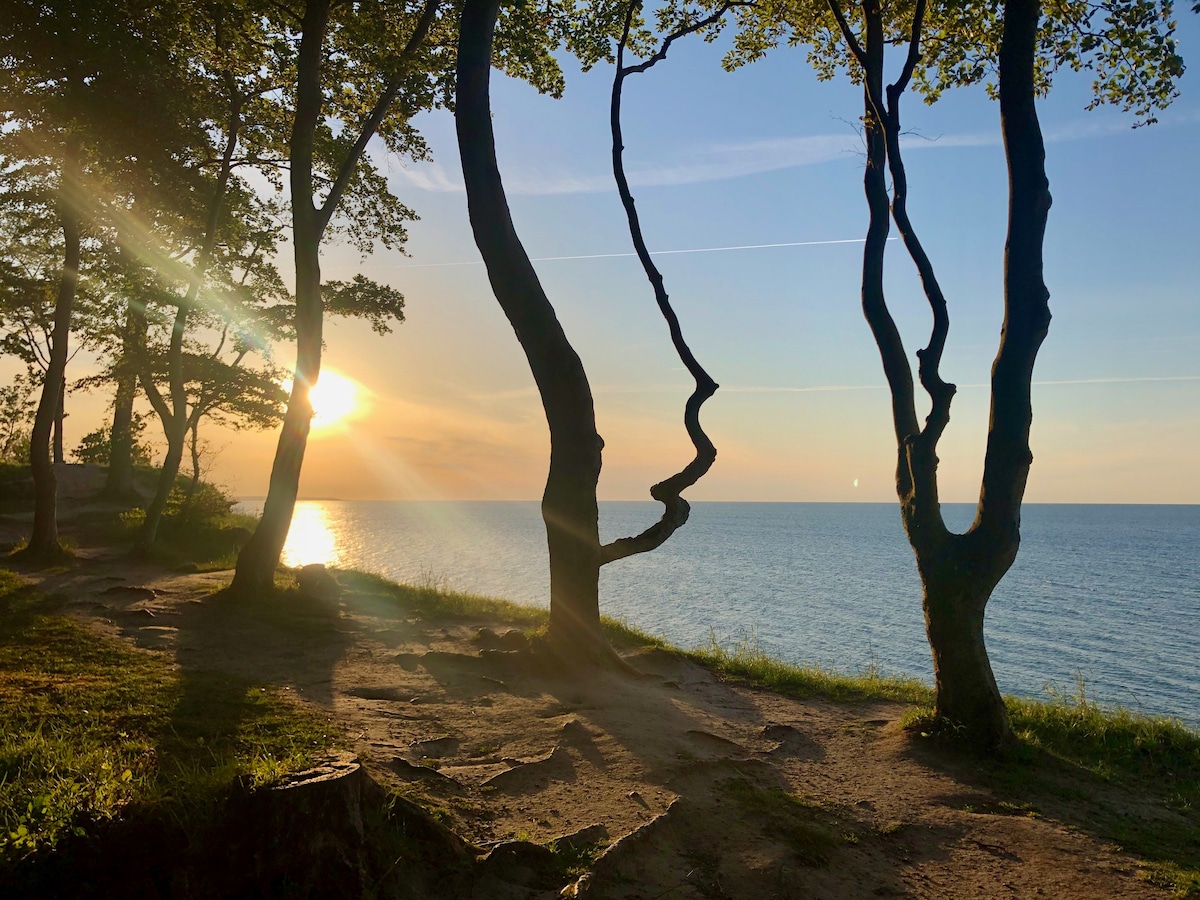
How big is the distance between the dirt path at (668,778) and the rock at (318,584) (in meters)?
2.92

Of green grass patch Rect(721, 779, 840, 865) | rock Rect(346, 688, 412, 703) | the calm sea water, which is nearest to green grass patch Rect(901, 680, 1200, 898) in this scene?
green grass patch Rect(721, 779, 840, 865)

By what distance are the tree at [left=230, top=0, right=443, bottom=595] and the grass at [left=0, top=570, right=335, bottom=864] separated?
12.0 ft

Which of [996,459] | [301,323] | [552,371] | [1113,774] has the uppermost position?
[301,323]

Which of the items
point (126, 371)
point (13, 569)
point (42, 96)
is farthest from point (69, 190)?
point (13, 569)

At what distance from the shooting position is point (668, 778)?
6.04 m

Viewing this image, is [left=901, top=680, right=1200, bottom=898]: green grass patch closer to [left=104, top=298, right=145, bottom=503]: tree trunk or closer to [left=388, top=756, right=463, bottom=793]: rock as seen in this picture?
[left=388, top=756, right=463, bottom=793]: rock

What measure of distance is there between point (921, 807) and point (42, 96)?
17010mm

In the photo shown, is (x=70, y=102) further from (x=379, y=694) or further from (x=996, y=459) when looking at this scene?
(x=996, y=459)

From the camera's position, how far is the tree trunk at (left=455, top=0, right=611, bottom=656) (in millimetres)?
9492

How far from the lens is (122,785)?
387 centimetres

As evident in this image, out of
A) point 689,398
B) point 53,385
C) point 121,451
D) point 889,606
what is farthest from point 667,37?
point 889,606

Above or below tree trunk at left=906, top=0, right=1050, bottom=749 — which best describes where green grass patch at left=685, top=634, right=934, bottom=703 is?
below

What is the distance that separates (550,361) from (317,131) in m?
9.88

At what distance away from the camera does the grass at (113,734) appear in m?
3.68
